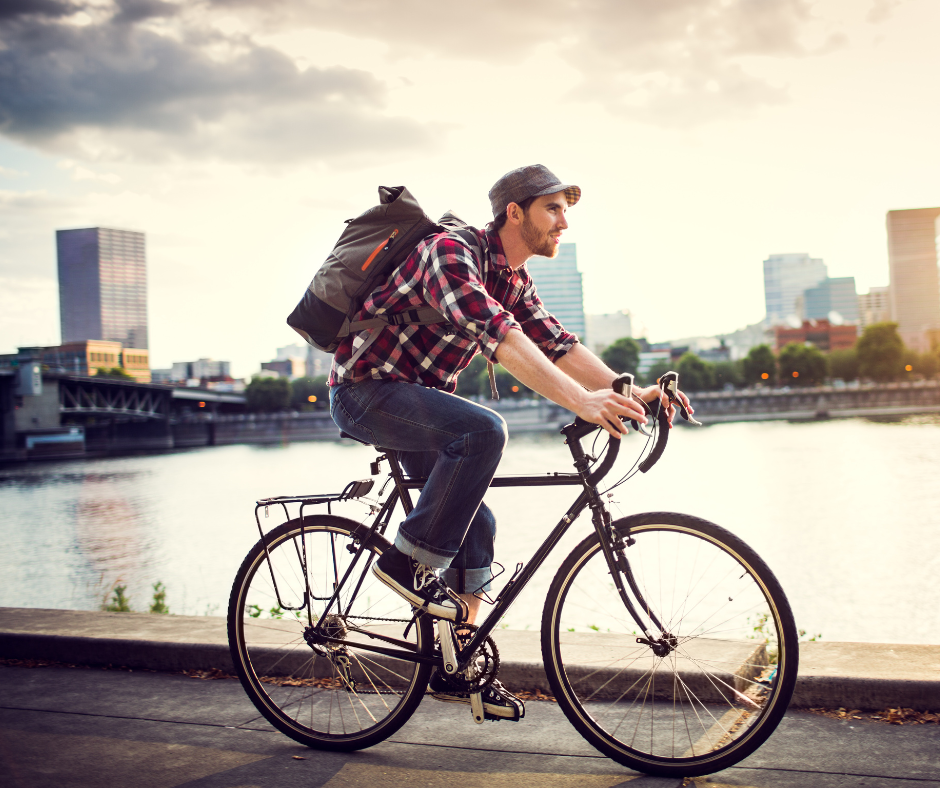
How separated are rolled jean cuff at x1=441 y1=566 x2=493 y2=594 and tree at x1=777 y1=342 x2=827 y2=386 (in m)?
105

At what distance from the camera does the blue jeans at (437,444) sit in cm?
237

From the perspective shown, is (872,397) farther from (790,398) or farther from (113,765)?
(113,765)

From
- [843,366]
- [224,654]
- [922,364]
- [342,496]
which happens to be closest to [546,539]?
[342,496]

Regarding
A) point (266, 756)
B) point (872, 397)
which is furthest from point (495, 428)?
point (872, 397)

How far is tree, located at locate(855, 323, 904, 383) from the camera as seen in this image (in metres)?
92.3

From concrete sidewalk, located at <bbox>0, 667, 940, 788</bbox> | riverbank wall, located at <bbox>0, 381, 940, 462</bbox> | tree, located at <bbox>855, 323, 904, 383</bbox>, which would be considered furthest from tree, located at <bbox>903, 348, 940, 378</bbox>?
concrete sidewalk, located at <bbox>0, 667, 940, 788</bbox>

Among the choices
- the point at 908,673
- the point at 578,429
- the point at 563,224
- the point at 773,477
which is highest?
the point at 563,224

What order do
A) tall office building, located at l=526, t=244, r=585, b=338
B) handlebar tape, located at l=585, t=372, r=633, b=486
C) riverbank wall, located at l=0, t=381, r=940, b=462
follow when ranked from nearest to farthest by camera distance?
handlebar tape, located at l=585, t=372, r=633, b=486 → riverbank wall, located at l=0, t=381, r=940, b=462 → tall office building, located at l=526, t=244, r=585, b=338

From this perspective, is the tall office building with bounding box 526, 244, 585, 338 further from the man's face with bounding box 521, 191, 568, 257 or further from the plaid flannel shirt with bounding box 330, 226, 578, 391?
the man's face with bounding box 521, 191, 568, 257

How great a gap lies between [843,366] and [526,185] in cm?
11645

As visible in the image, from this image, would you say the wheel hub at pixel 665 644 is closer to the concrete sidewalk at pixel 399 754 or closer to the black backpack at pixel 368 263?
the concrete sidewalk at pixel 399 754

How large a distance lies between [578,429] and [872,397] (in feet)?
310

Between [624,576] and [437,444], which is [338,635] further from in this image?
[624,576]

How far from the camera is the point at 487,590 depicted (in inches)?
103
